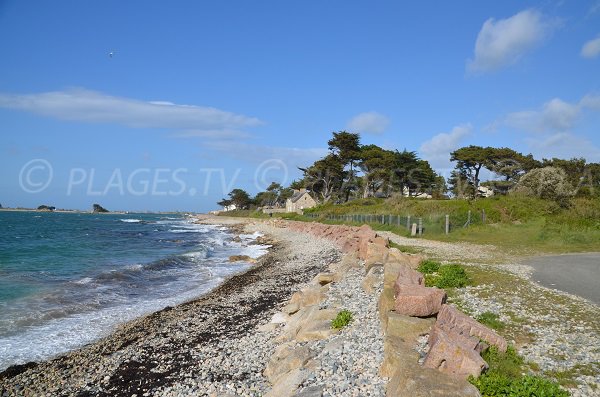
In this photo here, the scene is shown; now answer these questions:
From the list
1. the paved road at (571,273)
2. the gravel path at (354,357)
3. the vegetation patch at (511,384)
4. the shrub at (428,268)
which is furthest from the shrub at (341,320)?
the paved road at (571,273)

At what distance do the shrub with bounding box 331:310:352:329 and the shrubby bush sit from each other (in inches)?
1443

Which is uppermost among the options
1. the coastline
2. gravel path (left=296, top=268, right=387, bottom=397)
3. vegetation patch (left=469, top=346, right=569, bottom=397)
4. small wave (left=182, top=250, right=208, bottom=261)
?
vegetation patch (left=469, top=346, right=569, bottom=397)

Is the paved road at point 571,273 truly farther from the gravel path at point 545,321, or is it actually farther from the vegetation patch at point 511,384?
the vegetation patch at point 511,384

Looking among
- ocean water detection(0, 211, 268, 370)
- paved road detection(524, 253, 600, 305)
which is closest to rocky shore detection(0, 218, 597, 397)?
ocean water detection(0, 211, 268, 370)

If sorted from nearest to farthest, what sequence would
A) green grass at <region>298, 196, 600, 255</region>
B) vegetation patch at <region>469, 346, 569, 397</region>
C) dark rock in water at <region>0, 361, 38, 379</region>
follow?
vegetation patch at <region>469, 346, 569, 397</region>
dark rock in water at <region>0, 361, 38, 379</region>
green grass at <region>298, 196, 600, 255</region>

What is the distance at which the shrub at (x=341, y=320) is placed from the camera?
9703 mm

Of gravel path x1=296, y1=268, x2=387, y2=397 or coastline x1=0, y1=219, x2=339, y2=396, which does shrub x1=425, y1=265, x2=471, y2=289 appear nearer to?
gravel path x1=296, y1=268, x2=387, y2=397

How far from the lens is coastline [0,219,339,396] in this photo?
938cm

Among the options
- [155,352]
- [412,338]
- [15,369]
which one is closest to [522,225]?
[412,338]

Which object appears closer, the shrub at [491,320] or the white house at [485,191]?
the shrub at [491,320]

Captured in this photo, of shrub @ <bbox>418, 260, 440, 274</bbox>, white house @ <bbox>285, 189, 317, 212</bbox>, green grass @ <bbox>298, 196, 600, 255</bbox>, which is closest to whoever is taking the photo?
shrub @ <bbox>418, 260, 440, 274</bbox>

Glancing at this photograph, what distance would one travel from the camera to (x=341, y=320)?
9.77 metres

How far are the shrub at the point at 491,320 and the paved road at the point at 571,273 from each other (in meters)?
3.65

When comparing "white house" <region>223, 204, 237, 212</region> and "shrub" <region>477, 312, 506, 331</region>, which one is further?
"white house" <region>223, 204, 237, 212</region>
